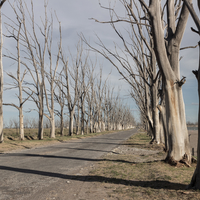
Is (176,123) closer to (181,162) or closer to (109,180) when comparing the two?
(181,162)

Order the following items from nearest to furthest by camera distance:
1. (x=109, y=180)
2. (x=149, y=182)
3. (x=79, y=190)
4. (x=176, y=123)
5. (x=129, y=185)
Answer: (x=79, y=190)
(x=129, y=185)
(x=149, y=182)
(x=109, y=180)
(x=176, y=123)

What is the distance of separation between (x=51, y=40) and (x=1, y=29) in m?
6.60

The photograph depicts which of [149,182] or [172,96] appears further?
[172,96]

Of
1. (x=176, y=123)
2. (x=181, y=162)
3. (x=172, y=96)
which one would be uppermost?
(x=172, y=96)

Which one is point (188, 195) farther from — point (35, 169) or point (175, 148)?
point (35, 169)

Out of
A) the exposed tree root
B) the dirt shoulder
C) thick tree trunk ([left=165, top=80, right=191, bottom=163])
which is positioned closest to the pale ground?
the dirt shoulder

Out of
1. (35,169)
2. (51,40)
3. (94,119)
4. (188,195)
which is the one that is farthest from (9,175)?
(94,119)

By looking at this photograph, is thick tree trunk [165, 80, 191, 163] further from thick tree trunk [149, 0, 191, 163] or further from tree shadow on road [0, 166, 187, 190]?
tree shadow on road [0, 166, 187, 190]

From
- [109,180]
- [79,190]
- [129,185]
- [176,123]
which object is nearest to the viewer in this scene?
[79,190]

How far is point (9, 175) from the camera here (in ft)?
18.2

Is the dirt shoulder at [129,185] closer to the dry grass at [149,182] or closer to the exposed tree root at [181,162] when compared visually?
the dry grass at [149,182]

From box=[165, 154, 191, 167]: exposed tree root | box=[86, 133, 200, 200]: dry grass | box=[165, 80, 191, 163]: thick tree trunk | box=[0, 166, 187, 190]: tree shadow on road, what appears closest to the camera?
box=[86, 133, 200, 200]: dry grass

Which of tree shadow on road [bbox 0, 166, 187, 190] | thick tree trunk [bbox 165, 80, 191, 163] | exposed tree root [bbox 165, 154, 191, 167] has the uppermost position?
thick tree trunk [bbox 165, 80, 191, 163]

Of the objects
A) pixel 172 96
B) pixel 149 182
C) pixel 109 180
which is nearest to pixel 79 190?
pixel 109 180
